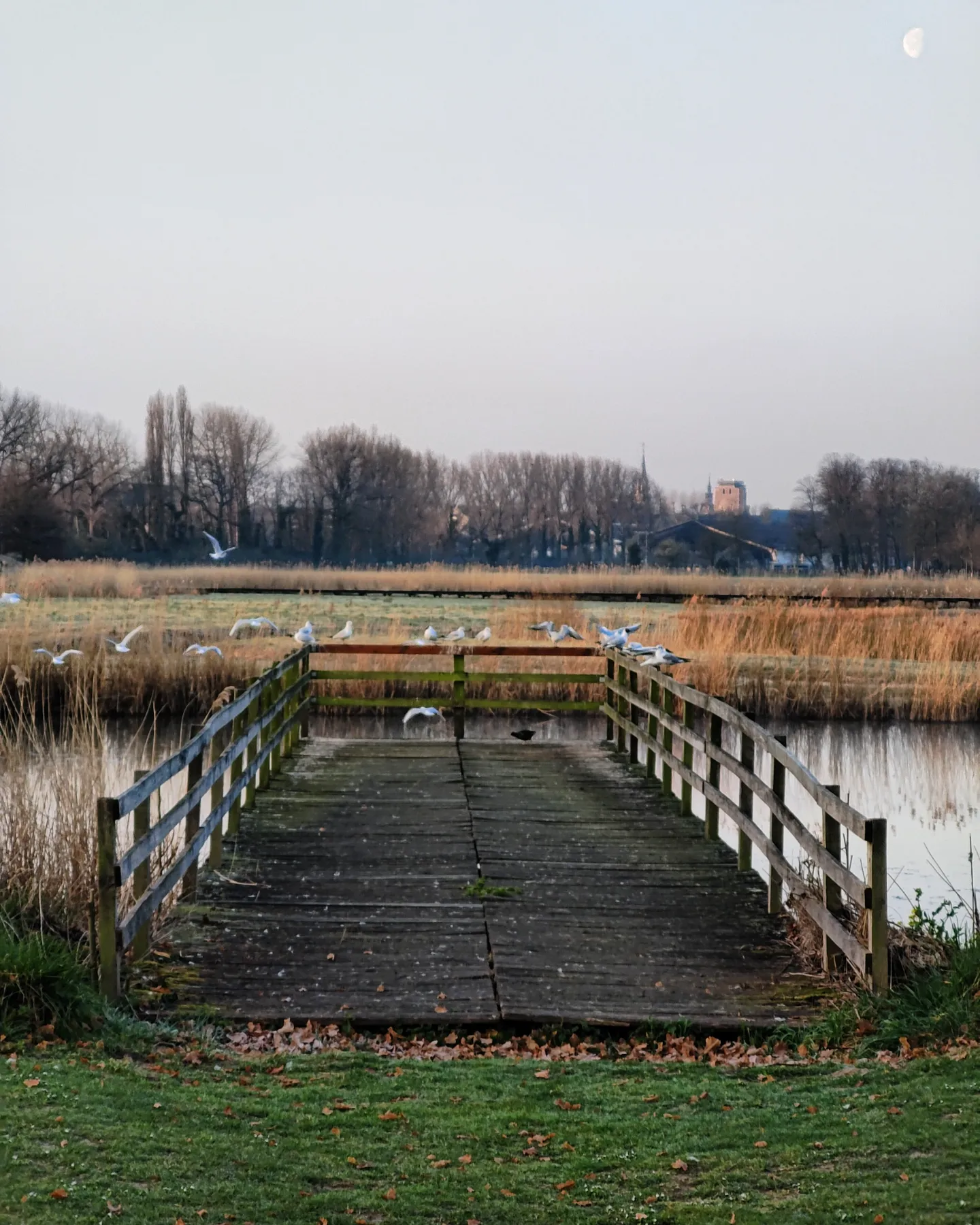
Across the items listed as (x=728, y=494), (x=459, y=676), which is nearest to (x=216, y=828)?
(x=459, y=676)

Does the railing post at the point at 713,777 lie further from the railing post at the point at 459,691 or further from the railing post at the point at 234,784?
the railing post at the point at 459,691

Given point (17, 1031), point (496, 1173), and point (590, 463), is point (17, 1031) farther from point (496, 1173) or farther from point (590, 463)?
point (590, 463)

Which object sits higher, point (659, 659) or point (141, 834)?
point (659, 659)

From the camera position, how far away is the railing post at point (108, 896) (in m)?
5.55

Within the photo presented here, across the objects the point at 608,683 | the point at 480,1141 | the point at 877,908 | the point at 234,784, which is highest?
the point at 608,683

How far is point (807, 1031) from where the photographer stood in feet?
19.1

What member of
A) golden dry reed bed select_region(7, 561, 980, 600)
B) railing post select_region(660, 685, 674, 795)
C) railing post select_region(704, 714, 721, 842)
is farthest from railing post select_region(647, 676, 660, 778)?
golden dry reed bed select_region(7, 561, 980, 600)

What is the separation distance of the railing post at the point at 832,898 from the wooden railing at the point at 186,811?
323cm

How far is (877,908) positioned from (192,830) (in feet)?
12.9

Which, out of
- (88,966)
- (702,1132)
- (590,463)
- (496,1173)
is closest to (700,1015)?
(702,1132)

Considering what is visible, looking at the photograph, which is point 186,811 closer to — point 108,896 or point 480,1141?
point 108,896

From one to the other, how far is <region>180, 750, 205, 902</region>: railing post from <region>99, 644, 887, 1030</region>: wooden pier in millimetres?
17

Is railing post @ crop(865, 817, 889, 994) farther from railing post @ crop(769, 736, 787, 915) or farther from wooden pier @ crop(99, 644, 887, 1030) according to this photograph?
railing post @ crop(769, 736, 787, 915)

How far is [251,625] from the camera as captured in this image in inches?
945
